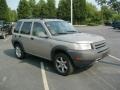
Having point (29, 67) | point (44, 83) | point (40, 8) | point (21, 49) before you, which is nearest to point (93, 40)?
point (44, 83)

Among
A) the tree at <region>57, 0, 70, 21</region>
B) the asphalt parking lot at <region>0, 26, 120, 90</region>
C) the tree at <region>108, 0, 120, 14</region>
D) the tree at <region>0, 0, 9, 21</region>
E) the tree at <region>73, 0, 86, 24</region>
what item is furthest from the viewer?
the tree at <region>108, 0, 120, 14</region>

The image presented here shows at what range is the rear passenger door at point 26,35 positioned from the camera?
9.57 metres

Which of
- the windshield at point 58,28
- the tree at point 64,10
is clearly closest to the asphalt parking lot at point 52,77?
the windshield at point 58,28

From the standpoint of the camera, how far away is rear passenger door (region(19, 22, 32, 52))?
9570 mm

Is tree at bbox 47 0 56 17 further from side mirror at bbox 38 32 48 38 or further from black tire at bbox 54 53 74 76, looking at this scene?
black tire at bbox 54 53 74 76

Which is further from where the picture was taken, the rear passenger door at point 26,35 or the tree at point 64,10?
the tree at point 64,10

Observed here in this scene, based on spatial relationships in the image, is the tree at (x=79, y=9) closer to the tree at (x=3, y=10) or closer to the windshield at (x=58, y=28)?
the tree at (x=3, y=10)

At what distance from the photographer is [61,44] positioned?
7.69 meters

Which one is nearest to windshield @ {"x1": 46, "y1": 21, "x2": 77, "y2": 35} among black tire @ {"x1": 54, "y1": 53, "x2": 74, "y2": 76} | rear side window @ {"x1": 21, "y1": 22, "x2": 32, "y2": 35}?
black tire @ {"x1": 54, "y1": 53, "x2": 74, "y2": 76}

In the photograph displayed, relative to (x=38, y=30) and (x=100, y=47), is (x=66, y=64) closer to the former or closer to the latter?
(x=100, y=47)

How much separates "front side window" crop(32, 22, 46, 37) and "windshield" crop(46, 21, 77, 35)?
26cm

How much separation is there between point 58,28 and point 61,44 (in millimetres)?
1179

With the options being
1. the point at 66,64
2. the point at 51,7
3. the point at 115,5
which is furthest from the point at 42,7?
the point at 66,64

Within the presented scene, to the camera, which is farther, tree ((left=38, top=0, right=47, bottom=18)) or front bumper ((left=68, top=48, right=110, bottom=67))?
tree ((left=38, top=0, right=47, bottom=18))
